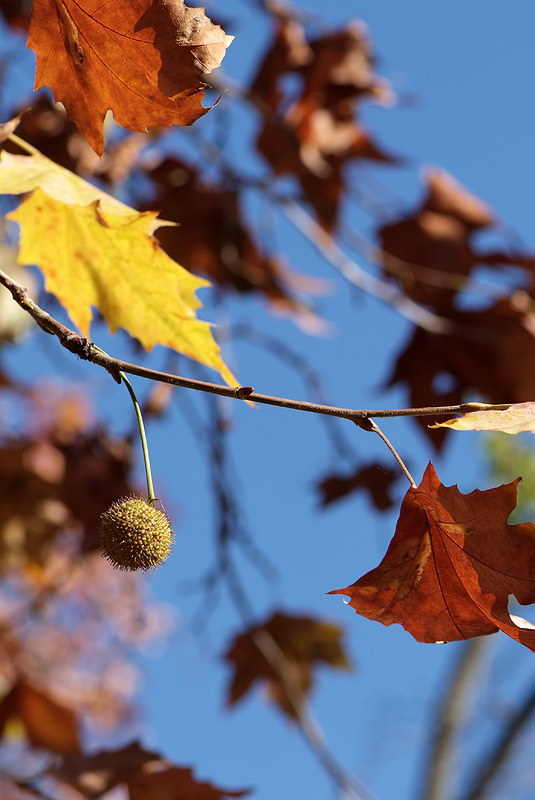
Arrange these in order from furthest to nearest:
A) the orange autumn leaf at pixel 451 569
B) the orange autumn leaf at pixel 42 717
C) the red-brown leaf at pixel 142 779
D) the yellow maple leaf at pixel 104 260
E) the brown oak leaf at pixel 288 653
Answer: the brown oak leaf at pixel 288 653 < the orange autumn leaf at pixel 42 717 < the red-brown leaf at pixel 142 779 < the yellow maple leaf at pixel 104 260 < the orange autumn leaf at pixel 451 569

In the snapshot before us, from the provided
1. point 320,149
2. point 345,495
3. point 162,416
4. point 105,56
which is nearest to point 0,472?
point 162,416

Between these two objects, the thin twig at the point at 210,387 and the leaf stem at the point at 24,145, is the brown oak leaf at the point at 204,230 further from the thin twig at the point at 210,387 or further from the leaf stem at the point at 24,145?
the thin twig at the point at 210,387

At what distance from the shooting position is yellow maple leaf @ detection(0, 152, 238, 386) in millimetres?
1058

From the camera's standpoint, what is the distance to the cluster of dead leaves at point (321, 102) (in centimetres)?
258

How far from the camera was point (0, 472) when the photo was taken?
299cm

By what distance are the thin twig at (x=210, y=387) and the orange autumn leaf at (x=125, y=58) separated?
236 millimetres

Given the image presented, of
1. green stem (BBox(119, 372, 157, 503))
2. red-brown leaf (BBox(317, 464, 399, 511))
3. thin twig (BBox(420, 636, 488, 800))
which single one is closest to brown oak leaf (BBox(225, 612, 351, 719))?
red-brown leaf (BBox(317, 464, 399, 511))

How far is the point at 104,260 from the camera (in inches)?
44.9

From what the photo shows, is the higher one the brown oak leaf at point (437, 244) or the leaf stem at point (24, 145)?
the brown oak leaf at point (437, 244)

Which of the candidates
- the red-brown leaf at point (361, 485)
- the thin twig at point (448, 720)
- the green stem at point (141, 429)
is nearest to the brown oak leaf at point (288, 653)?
the red-brown leaf at point (361, 485)

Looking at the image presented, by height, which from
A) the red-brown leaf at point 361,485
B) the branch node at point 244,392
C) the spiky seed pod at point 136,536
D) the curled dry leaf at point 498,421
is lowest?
the spiky seed pod at point 136,536

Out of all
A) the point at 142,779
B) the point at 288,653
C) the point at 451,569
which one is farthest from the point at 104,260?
the point at 288,653

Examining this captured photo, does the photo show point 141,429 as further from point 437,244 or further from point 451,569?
point 437,244

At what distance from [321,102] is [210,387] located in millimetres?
→ 2179
